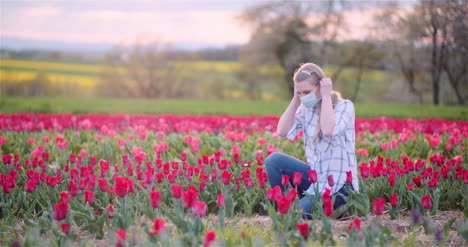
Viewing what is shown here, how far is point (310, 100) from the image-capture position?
3.84 metres

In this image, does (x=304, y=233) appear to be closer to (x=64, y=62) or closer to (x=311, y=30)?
(x=311, y=30)

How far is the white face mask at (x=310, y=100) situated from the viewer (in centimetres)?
382

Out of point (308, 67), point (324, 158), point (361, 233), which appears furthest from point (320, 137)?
point (361, 233)

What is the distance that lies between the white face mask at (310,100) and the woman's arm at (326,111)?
10 centimetres

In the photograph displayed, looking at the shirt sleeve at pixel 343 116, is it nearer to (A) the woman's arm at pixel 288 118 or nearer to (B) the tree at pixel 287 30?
(A) the woman's arm at pixel 288 118

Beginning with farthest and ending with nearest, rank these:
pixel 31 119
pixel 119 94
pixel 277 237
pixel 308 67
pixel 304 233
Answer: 1. pixel 119 94
2. pixel 31 119
3. pixel 308 67
4. pixel 277 237
5. pixel 304 233

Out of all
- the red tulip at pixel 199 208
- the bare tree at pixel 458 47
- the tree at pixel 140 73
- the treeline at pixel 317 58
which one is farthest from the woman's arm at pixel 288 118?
the tree at pixel 140 73

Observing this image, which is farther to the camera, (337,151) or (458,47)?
(458,47)

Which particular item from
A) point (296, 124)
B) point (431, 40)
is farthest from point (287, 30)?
point (296, 124)

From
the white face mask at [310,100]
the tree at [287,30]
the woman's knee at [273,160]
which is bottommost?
the woman's knee at [273,160]

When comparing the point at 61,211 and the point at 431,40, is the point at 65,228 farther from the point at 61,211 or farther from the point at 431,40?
the point at 431,40

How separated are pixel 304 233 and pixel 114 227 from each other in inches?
54.2

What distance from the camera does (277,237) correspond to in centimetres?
307

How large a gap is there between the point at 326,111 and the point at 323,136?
1.13 feet
